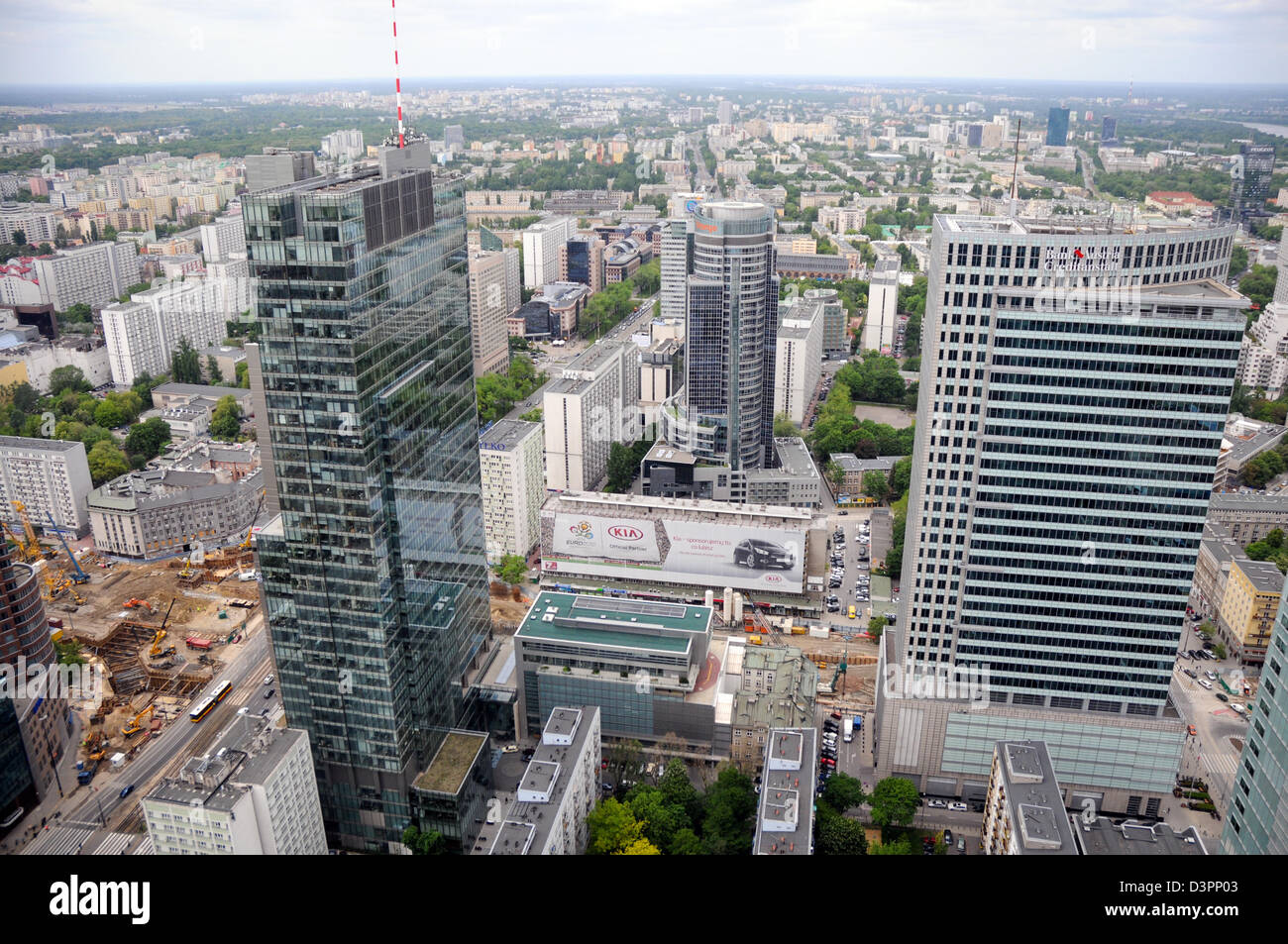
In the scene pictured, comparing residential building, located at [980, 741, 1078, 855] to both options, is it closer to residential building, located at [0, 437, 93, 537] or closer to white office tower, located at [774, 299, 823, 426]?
A: white office tower, located at [774, 299, 823, 426]

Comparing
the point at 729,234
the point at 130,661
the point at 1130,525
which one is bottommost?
the point at 130,661

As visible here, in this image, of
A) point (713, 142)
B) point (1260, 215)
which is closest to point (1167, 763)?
point (1260, 215)

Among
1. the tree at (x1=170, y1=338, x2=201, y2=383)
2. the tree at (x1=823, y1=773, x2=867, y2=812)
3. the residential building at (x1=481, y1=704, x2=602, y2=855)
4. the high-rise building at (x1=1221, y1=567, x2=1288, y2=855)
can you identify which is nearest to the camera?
the high-rise building at (x1=1221, y1=567, x2=1288, y2=855)

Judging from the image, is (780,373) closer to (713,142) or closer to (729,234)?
(729,234)

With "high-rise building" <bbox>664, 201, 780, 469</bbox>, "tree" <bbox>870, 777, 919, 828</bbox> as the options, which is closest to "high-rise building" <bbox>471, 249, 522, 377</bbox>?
"high-rise building" <bbox>664, 201, 780, 469</bbox>

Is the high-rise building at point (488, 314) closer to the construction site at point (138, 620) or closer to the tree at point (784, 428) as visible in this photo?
the tree at point (784, 428)

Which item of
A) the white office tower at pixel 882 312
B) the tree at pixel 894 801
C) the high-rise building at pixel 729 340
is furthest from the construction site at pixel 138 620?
the white office tower at pixel 882 312
